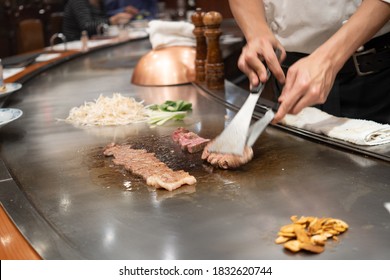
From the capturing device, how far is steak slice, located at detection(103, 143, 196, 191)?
4.80 ft

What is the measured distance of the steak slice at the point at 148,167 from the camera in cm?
146

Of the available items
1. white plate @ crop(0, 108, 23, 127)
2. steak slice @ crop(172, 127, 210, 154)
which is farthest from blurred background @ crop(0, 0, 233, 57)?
steak slice @ crop(172, 127, 210, 154)

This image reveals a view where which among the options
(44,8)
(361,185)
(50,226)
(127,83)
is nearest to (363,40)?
(361,185)

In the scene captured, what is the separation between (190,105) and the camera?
243 cm

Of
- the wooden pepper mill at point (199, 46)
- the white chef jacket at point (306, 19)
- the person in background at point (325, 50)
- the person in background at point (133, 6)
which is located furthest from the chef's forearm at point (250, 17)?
the person in background at point (133, 6)

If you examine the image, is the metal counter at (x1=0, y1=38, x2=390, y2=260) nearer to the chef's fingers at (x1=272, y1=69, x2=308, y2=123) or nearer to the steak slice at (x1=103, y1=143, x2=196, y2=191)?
the steak slice at (x1=103, y1=143, x2=196, y2=191)

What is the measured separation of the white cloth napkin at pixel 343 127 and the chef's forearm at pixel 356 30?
0.21 metres

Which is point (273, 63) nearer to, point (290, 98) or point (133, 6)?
point (290, 98)

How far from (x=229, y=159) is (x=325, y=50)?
51 cm

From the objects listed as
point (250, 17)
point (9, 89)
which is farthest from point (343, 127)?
point (9, 89)

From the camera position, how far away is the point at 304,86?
1.62 metres

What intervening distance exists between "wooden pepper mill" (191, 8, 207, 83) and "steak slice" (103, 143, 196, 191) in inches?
48.9

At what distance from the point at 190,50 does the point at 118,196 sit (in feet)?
5.90

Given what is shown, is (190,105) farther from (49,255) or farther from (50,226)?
(49,255)
